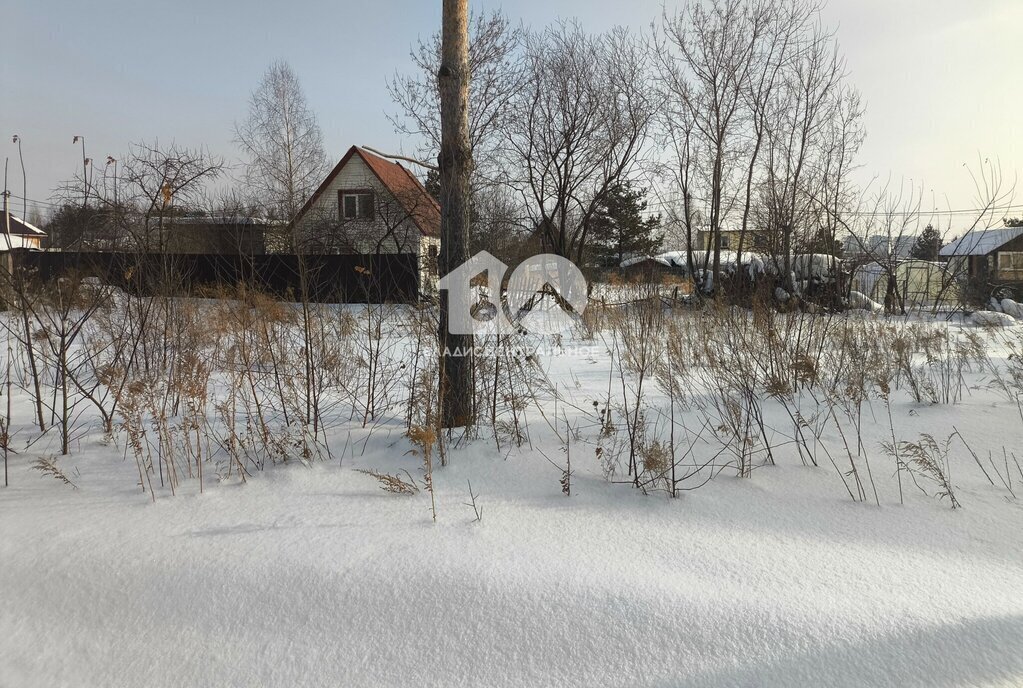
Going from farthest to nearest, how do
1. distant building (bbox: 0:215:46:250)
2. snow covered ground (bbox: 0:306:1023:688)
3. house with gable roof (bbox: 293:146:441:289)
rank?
1. house with gable roof (bbox: 293:146:441:289)
2. distant building (bbox: 0:215:46:250)
3. snow covered ground (bbox: 0:306:1023:688)

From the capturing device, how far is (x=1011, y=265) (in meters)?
25.8

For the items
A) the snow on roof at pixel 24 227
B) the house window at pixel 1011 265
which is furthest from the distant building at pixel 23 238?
the house window at pixel 1011 265

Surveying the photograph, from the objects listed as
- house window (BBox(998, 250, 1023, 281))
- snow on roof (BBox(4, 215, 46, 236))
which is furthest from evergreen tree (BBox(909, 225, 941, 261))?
snow on roof (BBox(4, 215, 46, 236))

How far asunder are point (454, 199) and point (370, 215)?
56.5 ft

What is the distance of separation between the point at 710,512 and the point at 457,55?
3.17m

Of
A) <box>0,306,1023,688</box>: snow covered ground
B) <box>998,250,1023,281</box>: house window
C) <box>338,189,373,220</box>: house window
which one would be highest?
<box>338,189,373,220</box>: house window

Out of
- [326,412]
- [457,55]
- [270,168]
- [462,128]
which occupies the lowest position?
[326,412]

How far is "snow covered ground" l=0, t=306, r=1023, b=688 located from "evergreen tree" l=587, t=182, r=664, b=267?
64.3 ft

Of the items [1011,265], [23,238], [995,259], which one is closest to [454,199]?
[23,238]

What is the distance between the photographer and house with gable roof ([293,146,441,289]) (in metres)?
18.3

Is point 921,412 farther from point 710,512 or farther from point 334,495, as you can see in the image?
point 334,495

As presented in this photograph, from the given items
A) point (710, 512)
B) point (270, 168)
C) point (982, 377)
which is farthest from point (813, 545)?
point (270, 168)

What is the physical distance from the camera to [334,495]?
3.20 m

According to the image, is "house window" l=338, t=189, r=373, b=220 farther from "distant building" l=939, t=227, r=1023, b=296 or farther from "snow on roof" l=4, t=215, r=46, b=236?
"distant building" l=939, t=227, r=1023, b=296
